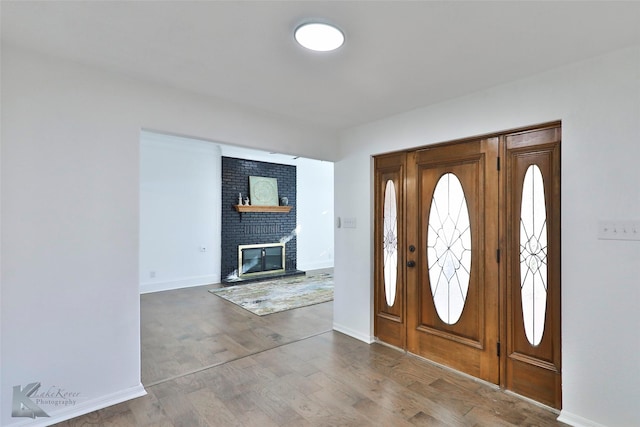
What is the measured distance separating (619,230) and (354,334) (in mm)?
2623

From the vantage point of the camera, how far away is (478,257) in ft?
9.19

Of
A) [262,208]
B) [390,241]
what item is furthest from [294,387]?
[262,208]

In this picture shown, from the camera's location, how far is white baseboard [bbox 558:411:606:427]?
6.89ft

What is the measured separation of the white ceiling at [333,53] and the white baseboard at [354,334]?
2.59 m

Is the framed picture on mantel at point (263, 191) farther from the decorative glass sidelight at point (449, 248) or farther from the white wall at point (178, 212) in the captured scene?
the decorative glass sidelight at point (449, 248)

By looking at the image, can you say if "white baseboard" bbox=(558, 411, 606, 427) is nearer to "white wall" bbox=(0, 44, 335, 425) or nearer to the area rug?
"white wall" bbox=(0, 44, 335, 425)

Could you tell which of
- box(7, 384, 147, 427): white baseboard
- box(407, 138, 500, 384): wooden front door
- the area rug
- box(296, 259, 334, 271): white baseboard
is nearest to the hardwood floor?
box(7, 384, 147, 427): white baseboard

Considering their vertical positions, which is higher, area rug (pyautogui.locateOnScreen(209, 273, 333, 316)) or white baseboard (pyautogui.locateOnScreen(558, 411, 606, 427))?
white baseboard (pyautogui.locateOnScreen(558, 411, 606, 427))

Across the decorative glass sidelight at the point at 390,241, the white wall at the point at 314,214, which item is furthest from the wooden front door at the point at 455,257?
the white wall at the point at 314,214

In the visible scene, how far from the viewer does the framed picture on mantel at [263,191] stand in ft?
23.2

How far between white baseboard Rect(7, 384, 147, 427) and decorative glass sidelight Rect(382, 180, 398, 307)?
243cm

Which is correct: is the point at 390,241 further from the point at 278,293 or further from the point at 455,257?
the point at 278,293

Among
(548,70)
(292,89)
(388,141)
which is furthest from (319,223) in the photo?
(548,70)

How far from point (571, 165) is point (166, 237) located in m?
6.05
